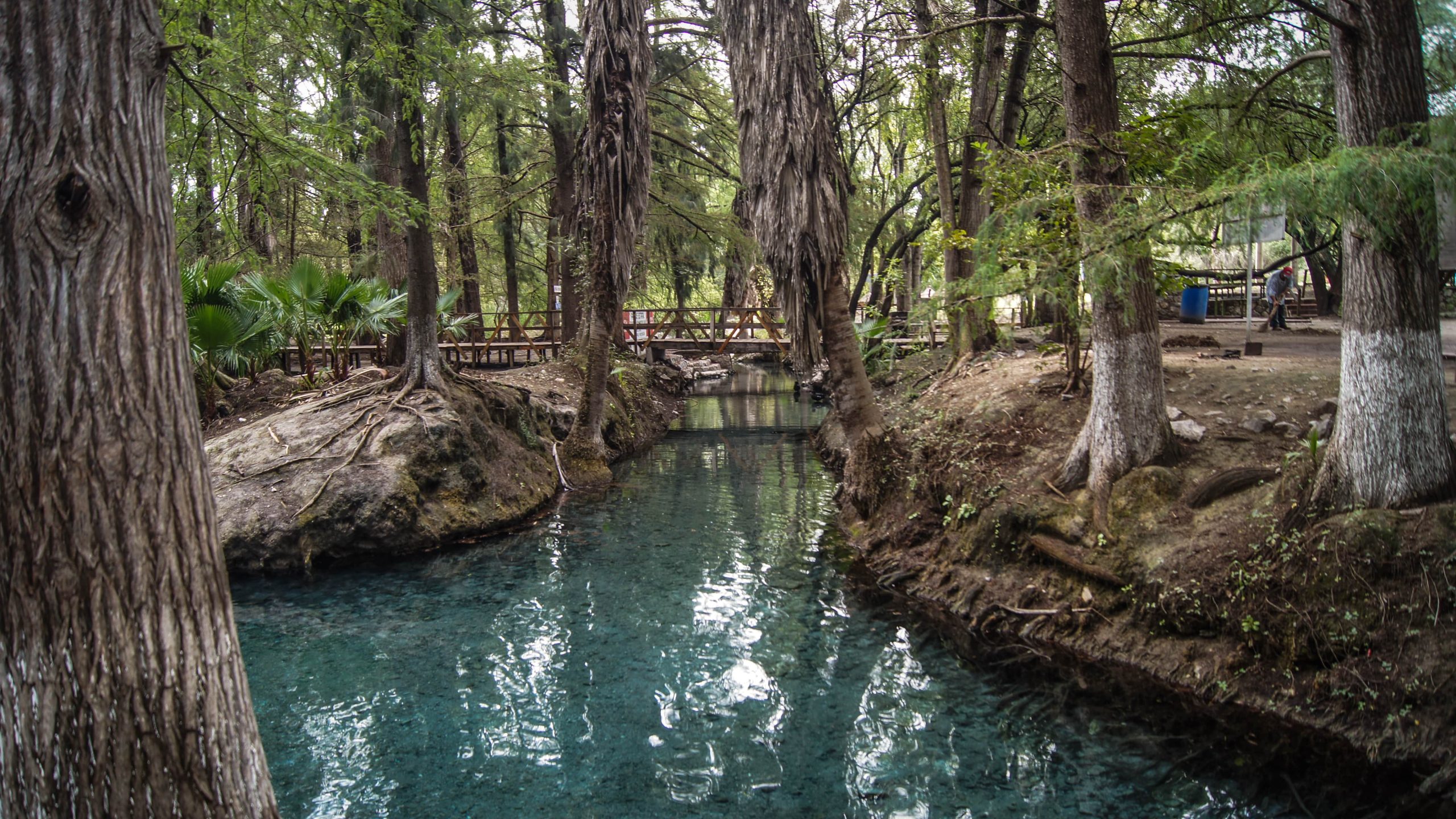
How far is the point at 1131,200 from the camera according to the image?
6984 mm

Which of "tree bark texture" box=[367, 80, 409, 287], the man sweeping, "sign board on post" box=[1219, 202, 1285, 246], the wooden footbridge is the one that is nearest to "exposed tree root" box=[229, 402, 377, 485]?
"tree bark texture" box=[367, 80, 409, 287]

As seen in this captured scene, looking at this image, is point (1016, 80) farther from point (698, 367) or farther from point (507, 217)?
point (698, 367)

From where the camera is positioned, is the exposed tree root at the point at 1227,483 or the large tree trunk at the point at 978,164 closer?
the exposed tree root at the point at 1227,483

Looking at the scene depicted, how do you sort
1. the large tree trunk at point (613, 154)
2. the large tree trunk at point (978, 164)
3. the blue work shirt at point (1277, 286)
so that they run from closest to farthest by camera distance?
the large tree trunk at point (613, 154) → the large tree trunk at point (978, 164) → the blue work shirt at point (1277, 286)

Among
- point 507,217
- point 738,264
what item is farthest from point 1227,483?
point 507,217

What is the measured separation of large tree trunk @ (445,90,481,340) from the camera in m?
17.3

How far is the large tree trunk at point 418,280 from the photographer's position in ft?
39.0

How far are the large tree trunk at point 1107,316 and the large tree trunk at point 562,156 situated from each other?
9.46m

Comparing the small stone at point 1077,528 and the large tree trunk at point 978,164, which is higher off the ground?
the large tree trunk at point 978,164

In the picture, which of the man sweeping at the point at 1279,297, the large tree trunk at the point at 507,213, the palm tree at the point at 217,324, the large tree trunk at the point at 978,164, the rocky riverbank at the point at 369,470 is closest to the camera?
the rocky riverbank at the point at 369,470

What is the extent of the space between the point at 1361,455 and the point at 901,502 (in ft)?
15.9

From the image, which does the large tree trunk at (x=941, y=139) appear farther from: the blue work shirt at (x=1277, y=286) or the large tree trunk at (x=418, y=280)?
the blue work shirt at (x=1277, y=286)

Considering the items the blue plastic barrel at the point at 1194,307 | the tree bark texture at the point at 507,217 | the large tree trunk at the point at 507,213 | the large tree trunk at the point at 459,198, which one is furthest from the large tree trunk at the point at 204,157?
the blue plastic barrel at the point at 1194,307

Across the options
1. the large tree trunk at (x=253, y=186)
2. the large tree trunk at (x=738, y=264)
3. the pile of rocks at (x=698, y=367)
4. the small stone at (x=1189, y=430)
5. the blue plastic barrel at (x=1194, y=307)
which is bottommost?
the small stone at (x=1189, y=430)
